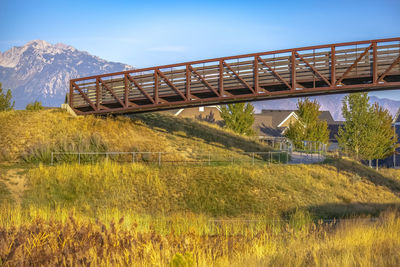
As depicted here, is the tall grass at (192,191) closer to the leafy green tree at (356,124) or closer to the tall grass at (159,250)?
the tall grass at (159,250)

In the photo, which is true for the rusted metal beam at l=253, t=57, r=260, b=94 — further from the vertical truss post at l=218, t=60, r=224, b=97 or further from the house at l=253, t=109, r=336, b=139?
the house at l=253, t=109, r=336, b=139

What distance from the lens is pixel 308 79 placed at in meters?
28.3

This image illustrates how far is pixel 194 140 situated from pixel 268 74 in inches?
396

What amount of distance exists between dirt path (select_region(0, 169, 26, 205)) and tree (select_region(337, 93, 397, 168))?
4179cm

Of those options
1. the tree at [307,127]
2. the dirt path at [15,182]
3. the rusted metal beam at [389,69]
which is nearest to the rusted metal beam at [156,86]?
the dirt path at [15,182]

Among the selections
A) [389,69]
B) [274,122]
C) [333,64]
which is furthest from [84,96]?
[274,122]

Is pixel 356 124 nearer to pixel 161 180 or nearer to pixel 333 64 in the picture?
pixel 333 64

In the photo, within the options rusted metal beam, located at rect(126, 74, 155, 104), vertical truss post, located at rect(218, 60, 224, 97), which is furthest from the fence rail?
vertical truss post, located at rect(218, 60, 224, 97)

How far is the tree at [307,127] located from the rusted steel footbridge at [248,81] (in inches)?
1010

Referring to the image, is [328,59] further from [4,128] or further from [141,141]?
[4,128]

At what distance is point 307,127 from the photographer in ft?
184

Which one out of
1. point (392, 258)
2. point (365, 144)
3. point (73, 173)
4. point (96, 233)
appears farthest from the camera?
point (365, 144)

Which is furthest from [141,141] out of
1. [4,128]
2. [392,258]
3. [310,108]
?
[310,108]

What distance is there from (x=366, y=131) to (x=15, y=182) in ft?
149
